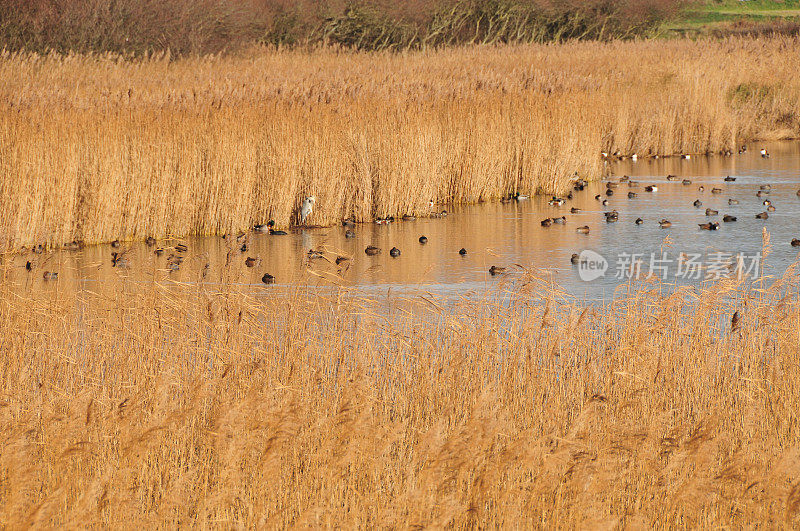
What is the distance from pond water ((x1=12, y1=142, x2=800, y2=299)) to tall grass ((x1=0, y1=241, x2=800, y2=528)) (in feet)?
3.80

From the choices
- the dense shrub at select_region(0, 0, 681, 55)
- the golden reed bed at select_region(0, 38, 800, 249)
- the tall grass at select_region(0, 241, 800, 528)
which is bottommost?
the tall grass at select_region(0, 241, 800, 528)

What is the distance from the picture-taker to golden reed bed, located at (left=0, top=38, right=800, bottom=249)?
11781 millimetres

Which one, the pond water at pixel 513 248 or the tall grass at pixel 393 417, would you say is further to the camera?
the pond water at pixel 513 248

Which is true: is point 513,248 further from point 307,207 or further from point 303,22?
point 303,22

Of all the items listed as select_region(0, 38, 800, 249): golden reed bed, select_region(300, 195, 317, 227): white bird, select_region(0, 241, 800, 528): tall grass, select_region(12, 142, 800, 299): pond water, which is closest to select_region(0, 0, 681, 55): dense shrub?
select_region(0, 38, 800, 249): golden reed bed

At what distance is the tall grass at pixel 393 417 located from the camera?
4.65 meters

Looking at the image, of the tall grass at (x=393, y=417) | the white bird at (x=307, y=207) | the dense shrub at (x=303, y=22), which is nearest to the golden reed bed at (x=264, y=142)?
the white bird at (x=307, y=207)

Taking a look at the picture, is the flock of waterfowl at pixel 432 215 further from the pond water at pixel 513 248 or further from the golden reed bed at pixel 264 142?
the golden reed bed at pixel 264 142

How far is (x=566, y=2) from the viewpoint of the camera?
1571 inches

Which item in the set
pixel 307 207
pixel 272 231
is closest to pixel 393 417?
pixel 272 231

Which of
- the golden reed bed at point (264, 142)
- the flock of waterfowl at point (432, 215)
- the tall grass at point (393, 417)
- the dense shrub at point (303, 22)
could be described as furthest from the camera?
the dense shrub at point (303, 22)

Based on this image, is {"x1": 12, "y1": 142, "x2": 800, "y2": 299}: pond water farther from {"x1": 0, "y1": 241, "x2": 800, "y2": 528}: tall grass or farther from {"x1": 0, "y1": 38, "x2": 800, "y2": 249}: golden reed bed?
{"x1": 0, "y1": 241, "x2": 800, "y2": 528}: tall grass

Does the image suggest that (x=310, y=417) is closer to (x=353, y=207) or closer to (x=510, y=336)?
(x=510, y=336)

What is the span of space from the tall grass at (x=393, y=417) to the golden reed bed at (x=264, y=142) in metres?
4.45
